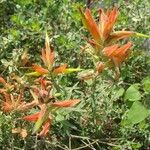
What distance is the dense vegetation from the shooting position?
1509 mm

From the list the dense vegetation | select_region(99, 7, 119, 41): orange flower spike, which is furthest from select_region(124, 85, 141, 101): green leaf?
select_region(99, 7, 119, 41): orange flower spike

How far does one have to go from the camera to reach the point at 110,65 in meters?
1.52

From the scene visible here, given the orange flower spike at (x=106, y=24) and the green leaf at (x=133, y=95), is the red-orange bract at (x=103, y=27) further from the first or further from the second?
the green leaf at (x=133, y=95)

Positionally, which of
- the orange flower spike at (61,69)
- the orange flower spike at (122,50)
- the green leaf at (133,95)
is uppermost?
the orange flower spike at (122,50)

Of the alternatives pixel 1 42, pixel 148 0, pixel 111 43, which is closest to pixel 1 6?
pixel 1 42

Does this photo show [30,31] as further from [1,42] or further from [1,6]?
[1,6]

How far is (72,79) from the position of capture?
206cm

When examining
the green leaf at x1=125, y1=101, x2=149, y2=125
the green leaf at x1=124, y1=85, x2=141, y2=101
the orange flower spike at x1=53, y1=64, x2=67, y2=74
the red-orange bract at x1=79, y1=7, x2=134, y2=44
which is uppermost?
the red-orange bract at x1=79, y1=7, x2=134, y2=44

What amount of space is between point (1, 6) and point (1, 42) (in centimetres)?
35

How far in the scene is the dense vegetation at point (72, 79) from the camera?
1509 millimetres

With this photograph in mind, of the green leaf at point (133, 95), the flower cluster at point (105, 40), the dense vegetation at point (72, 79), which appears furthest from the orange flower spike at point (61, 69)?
the green leaf at point (133, 95)

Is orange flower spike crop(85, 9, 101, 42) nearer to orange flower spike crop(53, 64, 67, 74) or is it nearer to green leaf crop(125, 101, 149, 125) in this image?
orange flower spike crop(53, 64, 67, 74)

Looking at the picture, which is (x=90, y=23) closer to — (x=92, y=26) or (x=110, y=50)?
(x=92, y=26)

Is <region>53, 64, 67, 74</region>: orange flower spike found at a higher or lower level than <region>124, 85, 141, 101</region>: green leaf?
higher
